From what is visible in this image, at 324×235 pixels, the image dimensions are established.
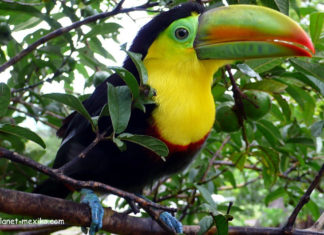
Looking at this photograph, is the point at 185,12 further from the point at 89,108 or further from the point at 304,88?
the point at 304,88

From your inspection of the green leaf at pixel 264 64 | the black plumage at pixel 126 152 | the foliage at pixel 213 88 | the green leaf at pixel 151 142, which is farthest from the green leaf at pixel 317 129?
the green leaf at pixel 151 142

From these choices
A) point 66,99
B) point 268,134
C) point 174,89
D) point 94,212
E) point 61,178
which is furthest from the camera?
point 268,134

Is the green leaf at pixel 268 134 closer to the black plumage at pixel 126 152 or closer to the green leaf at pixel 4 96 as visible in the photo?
the black plumage at pixel 126 152

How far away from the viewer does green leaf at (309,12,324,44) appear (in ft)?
5.92

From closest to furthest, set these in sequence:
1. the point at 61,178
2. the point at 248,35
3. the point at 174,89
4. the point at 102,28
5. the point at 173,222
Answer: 1. the point at 61,178
2. the point at 248,35
3. the point at 174,89
4. the point at 173,222
5. the point at 102,28

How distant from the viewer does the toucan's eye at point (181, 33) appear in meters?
1.92

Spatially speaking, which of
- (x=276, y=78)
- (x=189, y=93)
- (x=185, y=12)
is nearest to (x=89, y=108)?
(x=189, y=93)

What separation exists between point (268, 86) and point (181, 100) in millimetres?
474

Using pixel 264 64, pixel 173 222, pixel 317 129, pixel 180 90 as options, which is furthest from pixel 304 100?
pixel 173 222

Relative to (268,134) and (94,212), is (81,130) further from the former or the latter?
(268,134)

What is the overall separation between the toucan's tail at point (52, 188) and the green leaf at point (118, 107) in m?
0.91

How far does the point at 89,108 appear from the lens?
2061 mm

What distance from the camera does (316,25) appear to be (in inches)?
72.2

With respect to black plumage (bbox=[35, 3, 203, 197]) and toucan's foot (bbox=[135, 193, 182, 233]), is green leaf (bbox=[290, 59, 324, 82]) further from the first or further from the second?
toucan's foot (bbox=[135, 193, 182, 233])
